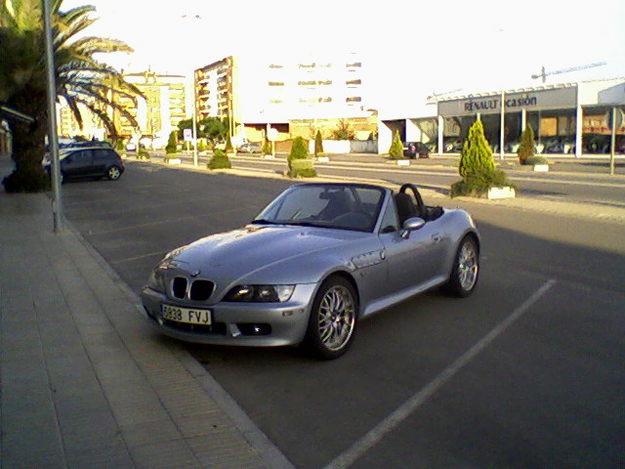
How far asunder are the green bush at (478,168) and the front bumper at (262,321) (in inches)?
661

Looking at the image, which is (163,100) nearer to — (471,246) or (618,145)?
(618,145)

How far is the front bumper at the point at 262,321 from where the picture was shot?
5582 mm

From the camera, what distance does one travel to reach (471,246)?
332 inches

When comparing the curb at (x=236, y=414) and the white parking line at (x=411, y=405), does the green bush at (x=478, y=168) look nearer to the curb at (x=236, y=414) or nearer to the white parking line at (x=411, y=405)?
the white parking line at (x=411, y=405)

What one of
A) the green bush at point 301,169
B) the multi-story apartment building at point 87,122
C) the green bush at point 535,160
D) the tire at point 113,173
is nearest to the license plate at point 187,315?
the multi-story apartment building at point 87,122

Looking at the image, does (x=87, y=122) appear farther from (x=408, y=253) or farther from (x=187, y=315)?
(x=187, y=315)

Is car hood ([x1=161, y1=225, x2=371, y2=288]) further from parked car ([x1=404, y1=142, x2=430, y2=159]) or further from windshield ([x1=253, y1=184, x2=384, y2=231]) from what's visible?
parked car ([x1=404, y1=142, x2=430, y2=159])

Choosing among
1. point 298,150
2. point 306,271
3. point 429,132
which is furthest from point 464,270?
point 429,132

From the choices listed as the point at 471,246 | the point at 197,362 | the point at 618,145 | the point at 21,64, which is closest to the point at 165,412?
the point at 197,362

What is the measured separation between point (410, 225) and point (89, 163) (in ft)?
98.1

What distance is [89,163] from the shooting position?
113 ft

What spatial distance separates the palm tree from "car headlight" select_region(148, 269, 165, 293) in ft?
61.1

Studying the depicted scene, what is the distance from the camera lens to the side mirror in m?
6.88

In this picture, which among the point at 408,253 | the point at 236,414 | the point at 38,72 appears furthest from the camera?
the point at 38,72
